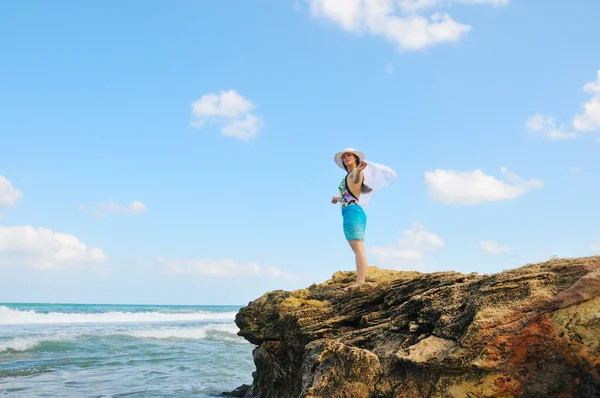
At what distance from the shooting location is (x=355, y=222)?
8.08m

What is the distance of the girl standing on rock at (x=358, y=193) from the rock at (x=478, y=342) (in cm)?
138

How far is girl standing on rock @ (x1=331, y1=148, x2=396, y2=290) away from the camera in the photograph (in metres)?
8.05

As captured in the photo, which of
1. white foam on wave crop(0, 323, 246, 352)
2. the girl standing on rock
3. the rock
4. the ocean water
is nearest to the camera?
the rock

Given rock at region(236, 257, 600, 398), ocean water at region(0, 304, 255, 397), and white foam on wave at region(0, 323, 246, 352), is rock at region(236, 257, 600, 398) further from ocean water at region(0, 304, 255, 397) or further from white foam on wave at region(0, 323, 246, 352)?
white foam on wave at region(0, 323, 246, 352)

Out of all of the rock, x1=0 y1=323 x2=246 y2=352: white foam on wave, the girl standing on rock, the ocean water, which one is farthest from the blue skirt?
x1=0 y1=323 x2=246 y2=352: white foam on wave

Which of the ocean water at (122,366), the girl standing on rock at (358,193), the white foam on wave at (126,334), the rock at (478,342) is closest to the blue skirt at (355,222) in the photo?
the girl standing on rock at (358,193)

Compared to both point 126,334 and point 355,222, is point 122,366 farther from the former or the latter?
point 126,334

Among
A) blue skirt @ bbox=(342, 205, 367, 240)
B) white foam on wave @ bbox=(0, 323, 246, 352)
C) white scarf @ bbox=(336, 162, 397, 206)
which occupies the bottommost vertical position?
white foam on wave @ bbox=(0, 323, 246, 352)

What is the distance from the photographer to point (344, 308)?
24.6 ft

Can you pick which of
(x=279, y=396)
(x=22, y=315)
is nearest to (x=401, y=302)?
(x=279, y=396)

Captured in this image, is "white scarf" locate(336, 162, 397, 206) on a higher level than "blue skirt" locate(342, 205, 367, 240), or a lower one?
higher

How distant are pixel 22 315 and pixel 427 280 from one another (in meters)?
46.2

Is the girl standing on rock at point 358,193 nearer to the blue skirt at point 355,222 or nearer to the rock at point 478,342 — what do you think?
the blue skirt at point 355,222

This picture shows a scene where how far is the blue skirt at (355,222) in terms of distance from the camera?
806 centimetres
